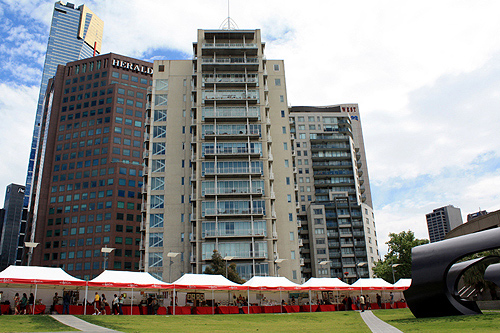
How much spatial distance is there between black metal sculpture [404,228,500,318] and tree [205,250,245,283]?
38939 millimetres

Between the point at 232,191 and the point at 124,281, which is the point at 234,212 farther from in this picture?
the point at 124,281

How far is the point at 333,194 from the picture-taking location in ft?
399

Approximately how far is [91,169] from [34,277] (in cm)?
10631

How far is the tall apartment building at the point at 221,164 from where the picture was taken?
71.8m

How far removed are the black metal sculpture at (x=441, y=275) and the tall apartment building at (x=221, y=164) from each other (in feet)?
142

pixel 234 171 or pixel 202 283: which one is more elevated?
pixel 234 171

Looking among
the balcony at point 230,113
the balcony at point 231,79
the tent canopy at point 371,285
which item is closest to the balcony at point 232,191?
the balcony at point 230,113

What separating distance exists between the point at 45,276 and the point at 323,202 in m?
94.6

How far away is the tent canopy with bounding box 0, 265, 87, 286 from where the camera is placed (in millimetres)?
30375

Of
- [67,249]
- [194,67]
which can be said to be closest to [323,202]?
[194,67]

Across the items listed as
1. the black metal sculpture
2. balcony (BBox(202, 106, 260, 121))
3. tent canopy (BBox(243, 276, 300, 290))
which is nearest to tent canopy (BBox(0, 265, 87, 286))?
tent canopy (BBox(243, 276, 300, 290))

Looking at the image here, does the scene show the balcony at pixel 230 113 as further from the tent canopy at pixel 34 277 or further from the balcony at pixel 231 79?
the tent canopy at pixel 34 277

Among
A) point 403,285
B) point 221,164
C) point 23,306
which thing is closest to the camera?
point 23,306

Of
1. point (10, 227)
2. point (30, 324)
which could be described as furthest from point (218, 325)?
point (10, 227)
